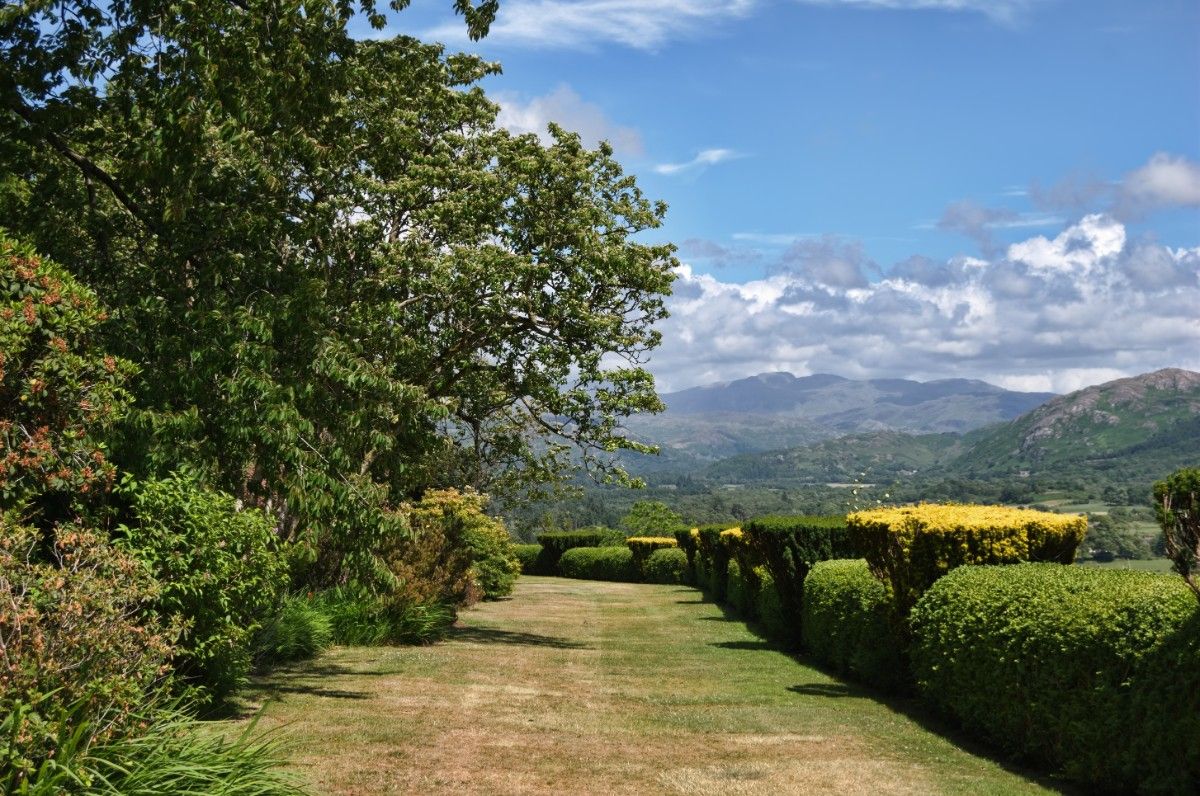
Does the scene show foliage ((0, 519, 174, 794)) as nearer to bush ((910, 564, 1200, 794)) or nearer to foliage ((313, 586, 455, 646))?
bush ((910, 564, 1200, 794))

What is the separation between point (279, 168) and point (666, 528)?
46775 mm

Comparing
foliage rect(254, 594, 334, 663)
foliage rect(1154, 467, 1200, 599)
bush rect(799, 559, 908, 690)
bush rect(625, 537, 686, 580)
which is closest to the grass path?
foliage rect(254, 594, 334, 663)

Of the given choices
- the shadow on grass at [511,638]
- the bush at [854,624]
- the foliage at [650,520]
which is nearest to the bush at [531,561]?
the foliage at [650,520]

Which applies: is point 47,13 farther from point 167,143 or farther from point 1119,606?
point 1119,606

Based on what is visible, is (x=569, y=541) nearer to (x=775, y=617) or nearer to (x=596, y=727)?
(x=775, y=617)

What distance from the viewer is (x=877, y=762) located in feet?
28.9

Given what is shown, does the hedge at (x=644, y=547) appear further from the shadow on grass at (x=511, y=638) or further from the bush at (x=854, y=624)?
the bush at (x=854, y=624)

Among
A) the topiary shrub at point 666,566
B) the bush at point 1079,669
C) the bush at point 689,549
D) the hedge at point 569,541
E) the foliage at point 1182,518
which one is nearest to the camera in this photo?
the foliage at point 1182,518

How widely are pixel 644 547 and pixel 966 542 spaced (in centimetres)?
3598

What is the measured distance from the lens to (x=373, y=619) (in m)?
17.0

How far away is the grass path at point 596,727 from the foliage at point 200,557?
112cm

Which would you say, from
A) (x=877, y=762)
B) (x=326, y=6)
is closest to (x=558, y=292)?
(x=326, y=6)

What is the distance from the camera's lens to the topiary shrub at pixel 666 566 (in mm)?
43719

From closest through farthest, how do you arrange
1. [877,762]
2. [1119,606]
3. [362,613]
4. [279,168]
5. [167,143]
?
[1119,606] < [877,762] < [167,143] < [279,168] < [362,613]
